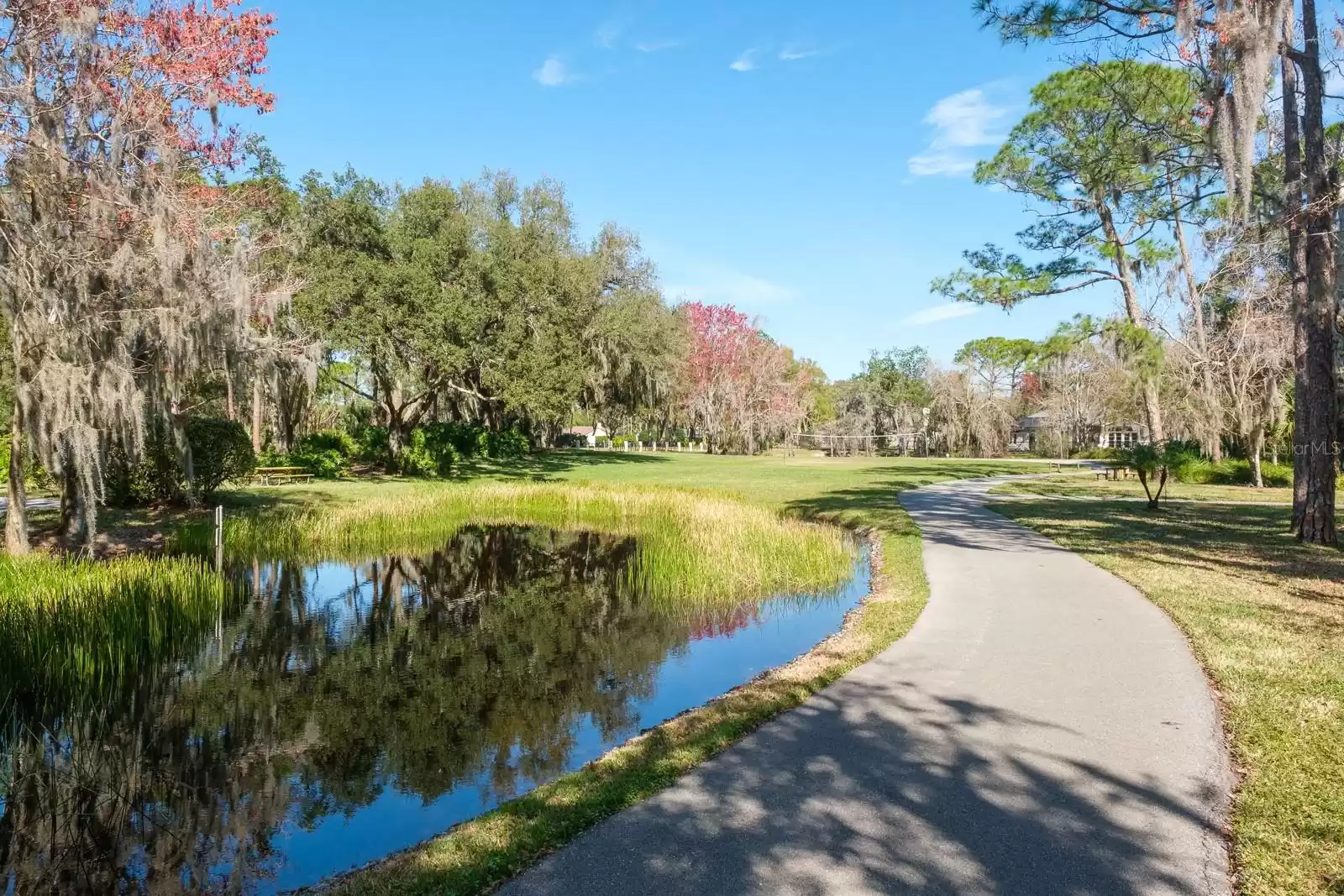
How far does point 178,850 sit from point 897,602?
712cm

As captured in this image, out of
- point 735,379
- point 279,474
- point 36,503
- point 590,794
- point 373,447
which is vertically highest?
point 735,379

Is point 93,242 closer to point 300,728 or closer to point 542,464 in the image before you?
point 300,728

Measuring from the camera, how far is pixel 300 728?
618 centimetres

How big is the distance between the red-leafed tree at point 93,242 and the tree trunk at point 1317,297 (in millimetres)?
16568

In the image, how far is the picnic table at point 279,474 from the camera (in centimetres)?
2307

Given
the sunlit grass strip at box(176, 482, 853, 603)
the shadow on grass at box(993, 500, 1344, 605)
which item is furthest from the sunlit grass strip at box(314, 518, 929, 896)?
the shadow on grass at box(993, 500, 1344, 605)

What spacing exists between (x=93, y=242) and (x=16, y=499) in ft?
12.3

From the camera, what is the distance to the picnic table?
75.7 feet

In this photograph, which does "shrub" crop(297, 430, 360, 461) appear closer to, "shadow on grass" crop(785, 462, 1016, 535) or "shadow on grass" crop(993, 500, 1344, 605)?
"shadow on grass" crop(785, 462, 1016, 535)

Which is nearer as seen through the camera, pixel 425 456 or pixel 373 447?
pixel 425 456

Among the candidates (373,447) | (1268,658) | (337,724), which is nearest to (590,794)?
(337,724)

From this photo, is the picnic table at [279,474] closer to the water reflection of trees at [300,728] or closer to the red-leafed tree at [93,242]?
the red-leafed tree at [93,242]

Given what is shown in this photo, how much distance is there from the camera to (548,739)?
6004 mm

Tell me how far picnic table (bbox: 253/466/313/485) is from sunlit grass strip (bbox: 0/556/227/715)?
1385 centimetres
